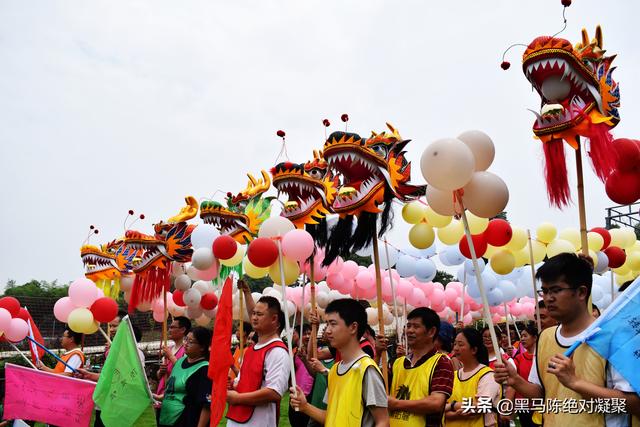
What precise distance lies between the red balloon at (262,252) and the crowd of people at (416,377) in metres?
0.60

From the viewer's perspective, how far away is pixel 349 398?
10.1ft

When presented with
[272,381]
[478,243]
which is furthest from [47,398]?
[478,243]

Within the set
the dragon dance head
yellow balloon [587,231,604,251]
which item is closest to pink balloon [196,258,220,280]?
the dragon dance head

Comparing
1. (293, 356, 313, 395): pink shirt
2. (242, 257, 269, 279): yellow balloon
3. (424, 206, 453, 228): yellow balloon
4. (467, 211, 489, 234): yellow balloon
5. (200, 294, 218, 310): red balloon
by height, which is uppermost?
(424, 206, 453, 228): yellow balloon

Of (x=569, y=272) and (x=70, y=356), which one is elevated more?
(x=569, y=272)

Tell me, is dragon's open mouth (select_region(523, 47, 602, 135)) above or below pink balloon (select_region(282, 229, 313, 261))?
above

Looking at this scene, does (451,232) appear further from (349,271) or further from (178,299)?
(178,299)

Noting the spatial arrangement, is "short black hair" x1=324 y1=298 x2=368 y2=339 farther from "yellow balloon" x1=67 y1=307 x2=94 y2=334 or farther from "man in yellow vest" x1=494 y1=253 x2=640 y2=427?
"yellow balloon" x1=67 y1=307 x2=94 y2=334

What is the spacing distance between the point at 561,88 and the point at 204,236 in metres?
3.95

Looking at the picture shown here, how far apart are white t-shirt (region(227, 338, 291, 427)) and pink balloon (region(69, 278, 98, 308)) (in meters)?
3.46

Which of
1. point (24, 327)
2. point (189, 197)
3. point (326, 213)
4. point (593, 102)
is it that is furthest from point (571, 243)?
point (24, 327)

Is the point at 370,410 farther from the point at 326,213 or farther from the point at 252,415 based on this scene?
the point at 326,213

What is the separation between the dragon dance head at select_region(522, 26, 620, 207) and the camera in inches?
150

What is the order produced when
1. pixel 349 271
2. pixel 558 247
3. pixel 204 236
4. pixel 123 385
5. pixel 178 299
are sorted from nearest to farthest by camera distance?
pixel 123 385 < pixel 204 236 < pixel 558 247 < pixel 349 271 < pixel 178 299
